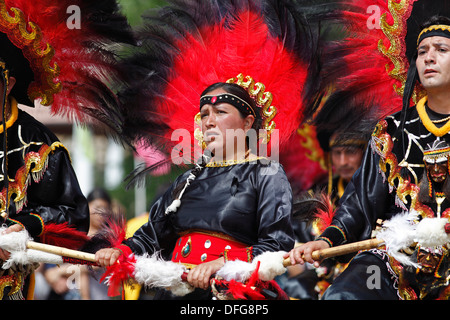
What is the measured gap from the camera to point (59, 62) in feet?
19.3

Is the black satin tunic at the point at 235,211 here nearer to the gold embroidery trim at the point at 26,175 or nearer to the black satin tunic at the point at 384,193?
the black satin tunic at the point at 384,193

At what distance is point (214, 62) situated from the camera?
573 centimetres

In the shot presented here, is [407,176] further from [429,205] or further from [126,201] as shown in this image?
[126,201]

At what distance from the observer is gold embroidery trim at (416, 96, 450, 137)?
15.8 feet

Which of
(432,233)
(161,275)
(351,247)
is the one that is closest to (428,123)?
(432,233)

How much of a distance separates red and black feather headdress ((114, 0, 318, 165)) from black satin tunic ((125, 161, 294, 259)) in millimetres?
506

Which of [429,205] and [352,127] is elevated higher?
[352,127]

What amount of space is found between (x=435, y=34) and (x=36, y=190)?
2885 mm

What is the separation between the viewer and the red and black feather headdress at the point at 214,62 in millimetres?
5582

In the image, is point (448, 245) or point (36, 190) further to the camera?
point (36, 190)

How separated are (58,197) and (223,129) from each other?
1317mm

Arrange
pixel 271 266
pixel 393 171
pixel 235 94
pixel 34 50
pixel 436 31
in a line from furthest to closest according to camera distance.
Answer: pixel 34 50
pixel 235 94
pixel 393 171
pixel 436 31
pixel 271 266

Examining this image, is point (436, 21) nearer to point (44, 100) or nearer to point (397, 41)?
point (397, 41)
